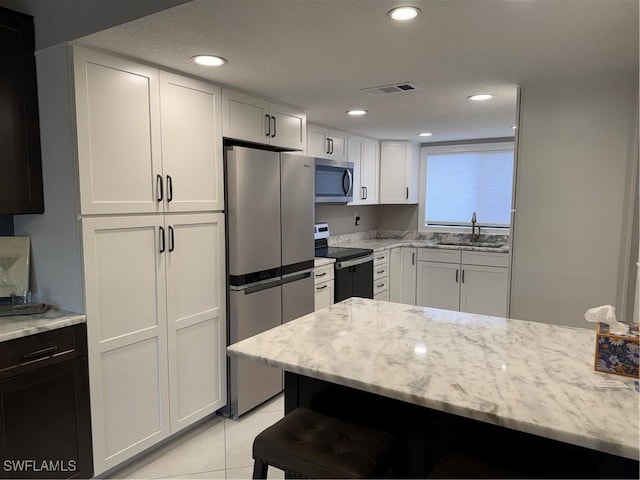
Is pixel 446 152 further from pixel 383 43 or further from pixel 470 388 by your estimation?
pixel 470 388

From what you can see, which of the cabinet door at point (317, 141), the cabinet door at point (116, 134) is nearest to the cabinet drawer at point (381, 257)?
the cabinet door at point (317, 141)

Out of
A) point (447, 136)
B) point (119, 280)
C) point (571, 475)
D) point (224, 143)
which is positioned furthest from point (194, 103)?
point (447, 136)

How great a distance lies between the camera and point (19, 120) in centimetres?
208

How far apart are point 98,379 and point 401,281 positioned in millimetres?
3625

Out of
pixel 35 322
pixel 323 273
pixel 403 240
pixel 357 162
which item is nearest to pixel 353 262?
pixel 323 273

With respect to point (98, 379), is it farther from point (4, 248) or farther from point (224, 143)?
point (224, 143)

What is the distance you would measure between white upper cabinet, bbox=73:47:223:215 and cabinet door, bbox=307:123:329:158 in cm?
139

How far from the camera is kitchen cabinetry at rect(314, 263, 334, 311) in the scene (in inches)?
141

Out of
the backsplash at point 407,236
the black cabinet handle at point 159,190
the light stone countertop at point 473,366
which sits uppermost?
the black cabinet handle at point 159,190

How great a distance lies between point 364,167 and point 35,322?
11.8ft

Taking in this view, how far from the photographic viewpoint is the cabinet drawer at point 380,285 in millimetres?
4623

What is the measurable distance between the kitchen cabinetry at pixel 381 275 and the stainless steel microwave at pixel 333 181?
79 cm

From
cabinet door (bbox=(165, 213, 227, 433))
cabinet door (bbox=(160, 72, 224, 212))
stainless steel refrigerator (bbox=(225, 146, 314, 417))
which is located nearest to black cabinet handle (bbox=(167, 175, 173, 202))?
cabinet door (bbox=(160, 72, 224, 212))

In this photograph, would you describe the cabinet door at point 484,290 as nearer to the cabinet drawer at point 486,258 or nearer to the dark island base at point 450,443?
the cabinet drawer at point 486,258
